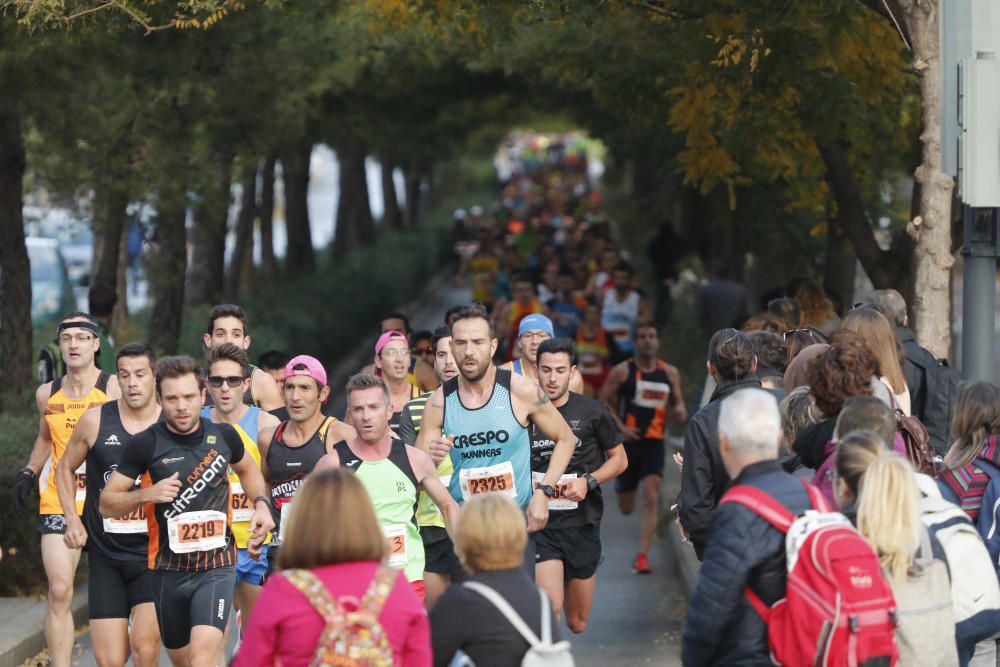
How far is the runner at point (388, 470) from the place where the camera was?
714 cm

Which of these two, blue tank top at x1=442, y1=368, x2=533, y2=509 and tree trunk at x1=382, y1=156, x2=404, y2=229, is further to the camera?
tree trunk at x1=382, y1=156, x2=404, y2=229

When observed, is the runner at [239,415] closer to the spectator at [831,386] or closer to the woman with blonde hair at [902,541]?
the spectator at [831,386]

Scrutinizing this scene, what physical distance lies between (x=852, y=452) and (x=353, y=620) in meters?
1.71

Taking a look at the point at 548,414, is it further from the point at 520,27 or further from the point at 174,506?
the point at 520,27

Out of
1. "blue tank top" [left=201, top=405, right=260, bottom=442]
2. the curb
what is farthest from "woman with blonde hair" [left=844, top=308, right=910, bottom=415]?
the curb

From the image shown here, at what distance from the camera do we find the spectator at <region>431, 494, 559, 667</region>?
16.1ft

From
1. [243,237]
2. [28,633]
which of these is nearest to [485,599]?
[28,633]

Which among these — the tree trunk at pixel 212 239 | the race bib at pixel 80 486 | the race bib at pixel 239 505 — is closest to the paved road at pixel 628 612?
the race bib at pixel 80 486

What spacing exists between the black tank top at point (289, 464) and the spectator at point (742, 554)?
2869 mm

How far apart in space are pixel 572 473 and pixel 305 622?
13.3 feet

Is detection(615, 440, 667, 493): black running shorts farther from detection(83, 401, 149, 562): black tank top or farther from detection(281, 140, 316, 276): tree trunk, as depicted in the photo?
detection(281, 140, 316, 276): tree trunk

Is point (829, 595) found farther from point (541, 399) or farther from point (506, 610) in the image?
point (541, 399)

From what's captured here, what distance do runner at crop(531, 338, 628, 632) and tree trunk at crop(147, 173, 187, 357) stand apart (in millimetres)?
8314

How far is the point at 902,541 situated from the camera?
521 cm
